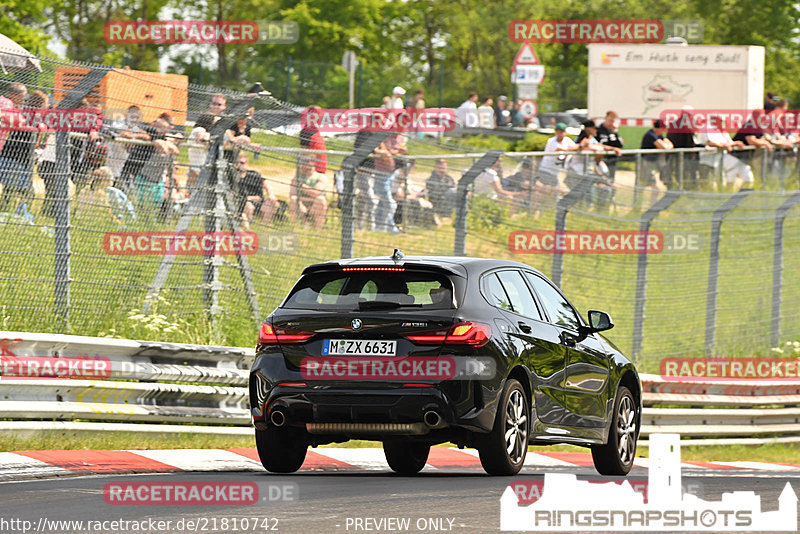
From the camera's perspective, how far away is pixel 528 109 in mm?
47094

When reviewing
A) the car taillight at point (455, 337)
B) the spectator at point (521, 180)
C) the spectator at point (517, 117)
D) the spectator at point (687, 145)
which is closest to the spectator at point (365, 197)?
the spectator at point (521, 180)

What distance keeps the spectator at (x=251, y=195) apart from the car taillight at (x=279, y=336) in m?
4.83

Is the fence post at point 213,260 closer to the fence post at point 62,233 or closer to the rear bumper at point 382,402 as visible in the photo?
the fence post at point 62,233

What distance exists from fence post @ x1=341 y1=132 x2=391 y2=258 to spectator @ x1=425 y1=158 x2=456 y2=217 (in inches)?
56.9

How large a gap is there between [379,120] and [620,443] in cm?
1809

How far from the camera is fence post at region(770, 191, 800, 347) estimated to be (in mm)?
20578

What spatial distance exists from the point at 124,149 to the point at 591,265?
7.19m

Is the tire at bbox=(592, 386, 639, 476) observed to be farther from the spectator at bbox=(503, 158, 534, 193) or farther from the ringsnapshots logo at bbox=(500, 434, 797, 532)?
the spectator at bbox=(503, 158, 534, 193)

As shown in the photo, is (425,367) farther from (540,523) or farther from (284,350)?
(540,523)

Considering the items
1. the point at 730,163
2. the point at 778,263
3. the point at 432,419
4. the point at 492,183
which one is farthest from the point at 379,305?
the point at 730,163

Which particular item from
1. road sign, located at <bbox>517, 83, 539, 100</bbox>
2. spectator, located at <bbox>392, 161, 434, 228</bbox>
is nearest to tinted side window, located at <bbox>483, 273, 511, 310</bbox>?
spectator, located at <bbox>392, 161, 434, 228</bbox>

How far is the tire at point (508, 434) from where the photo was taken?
990 cm

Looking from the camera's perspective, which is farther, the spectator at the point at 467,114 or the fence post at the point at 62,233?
the spectator at the point at 467,114

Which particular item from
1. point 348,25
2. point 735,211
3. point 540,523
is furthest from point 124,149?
point 348,25
